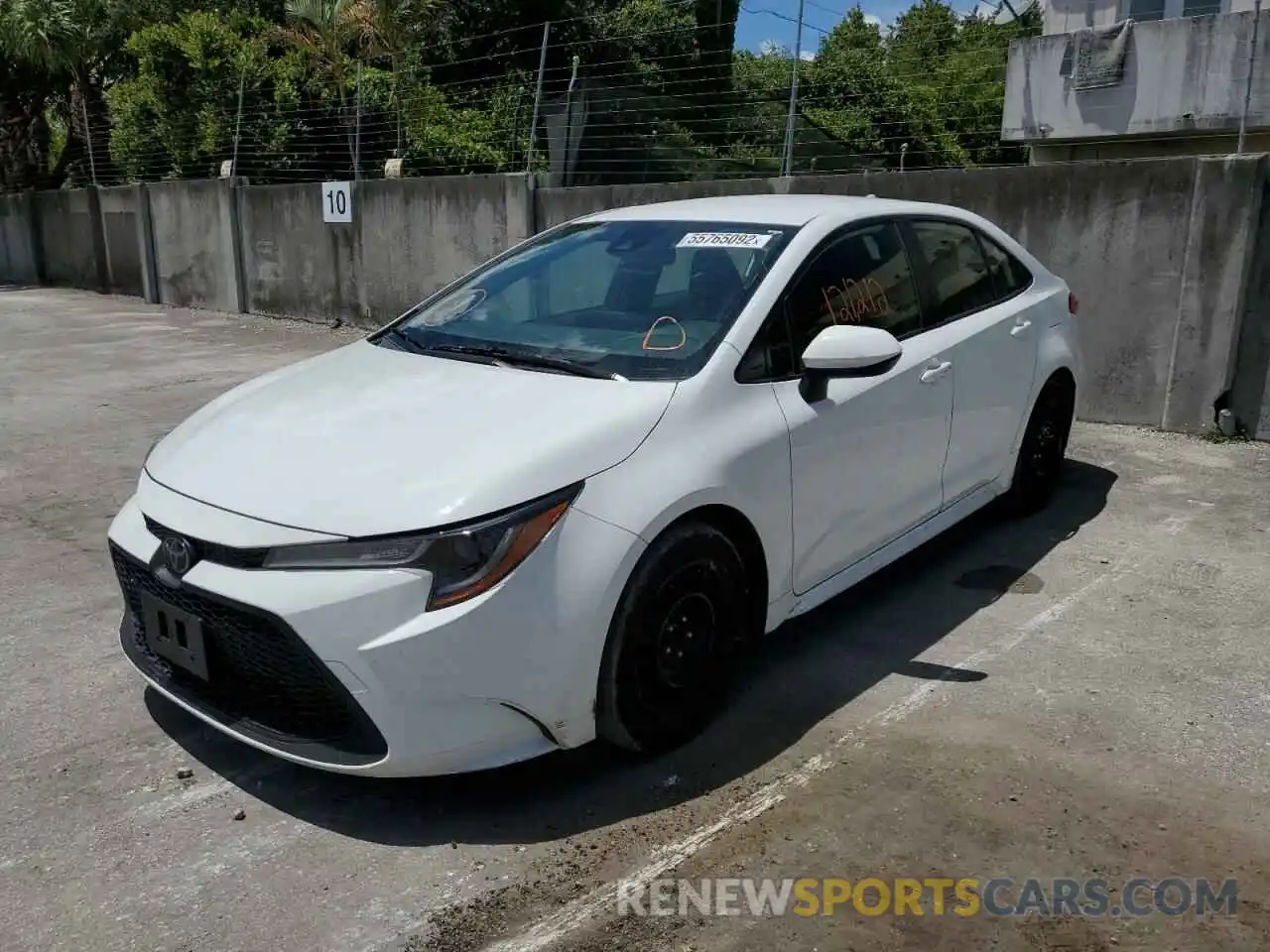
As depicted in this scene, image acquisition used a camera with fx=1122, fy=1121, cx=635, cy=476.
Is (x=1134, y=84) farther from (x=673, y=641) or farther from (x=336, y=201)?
(x=673, y=641)

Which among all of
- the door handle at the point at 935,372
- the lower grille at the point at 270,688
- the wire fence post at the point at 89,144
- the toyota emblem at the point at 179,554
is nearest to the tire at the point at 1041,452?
the door handle at the point at 935,372

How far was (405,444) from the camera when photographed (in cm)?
308

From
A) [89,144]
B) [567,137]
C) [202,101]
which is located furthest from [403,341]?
[89,144]

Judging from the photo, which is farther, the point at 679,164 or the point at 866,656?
the point at 679,164

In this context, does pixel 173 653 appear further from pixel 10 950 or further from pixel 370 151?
pixel 370 151

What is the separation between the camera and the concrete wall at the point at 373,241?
11.9 meters

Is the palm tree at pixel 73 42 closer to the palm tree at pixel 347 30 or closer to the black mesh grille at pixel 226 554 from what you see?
the palm tree at pixel 347 30

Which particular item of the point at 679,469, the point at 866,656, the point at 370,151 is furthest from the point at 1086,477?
the point at 370,151

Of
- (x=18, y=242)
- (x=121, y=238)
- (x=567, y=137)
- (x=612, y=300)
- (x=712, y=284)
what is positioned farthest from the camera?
(x=18, y=242)

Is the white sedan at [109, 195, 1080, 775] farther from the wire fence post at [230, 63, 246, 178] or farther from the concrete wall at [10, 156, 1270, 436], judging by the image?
the wire fence post at [230, 63, 246, 178]

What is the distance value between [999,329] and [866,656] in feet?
5.41

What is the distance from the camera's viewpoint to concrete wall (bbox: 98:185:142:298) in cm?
1775

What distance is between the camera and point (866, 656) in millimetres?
4113

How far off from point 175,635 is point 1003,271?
12.7ft
